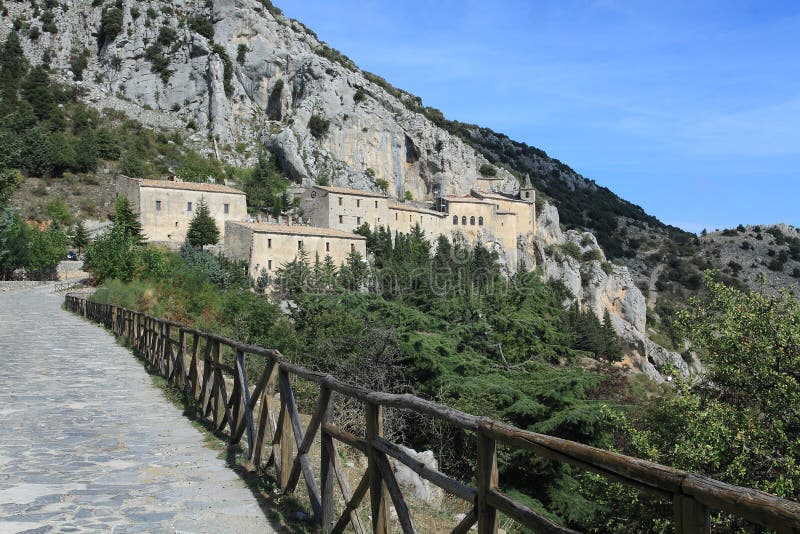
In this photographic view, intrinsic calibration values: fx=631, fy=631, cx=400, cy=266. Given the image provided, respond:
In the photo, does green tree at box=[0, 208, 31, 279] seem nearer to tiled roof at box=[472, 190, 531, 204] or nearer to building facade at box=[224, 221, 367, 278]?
building facade at box=[224, 221, 367, 278]

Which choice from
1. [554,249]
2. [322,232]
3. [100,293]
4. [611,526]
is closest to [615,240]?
[554,249]

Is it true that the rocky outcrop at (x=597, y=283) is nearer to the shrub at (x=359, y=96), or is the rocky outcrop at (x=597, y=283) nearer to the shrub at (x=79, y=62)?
the shrub at (x=359, y=96)

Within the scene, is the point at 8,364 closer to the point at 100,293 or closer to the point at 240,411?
the point at 240,411

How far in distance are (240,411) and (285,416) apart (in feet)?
5.23

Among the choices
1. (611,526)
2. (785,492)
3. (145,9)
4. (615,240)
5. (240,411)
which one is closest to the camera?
(240,411)

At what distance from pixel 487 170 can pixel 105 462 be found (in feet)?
299

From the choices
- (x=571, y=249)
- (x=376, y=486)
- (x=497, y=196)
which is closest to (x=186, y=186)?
(x=497, y=196)

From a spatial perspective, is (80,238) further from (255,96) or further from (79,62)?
(79,62)

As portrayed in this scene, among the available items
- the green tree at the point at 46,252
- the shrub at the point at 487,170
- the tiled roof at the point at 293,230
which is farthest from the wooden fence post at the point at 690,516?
the shrub at the point at 487,170

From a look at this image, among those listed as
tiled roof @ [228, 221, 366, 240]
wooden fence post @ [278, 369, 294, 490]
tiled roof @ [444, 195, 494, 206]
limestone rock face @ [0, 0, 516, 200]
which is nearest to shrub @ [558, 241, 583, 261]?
tiled roof @ [444, 195, 494, 206]

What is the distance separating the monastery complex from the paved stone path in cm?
4190

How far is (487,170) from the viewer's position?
94562 millimetres

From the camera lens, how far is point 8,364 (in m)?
12.9

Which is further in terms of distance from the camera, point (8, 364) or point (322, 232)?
point (322, 232)
